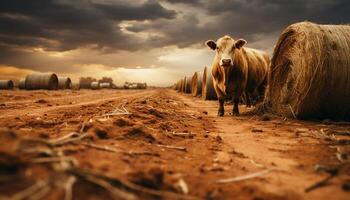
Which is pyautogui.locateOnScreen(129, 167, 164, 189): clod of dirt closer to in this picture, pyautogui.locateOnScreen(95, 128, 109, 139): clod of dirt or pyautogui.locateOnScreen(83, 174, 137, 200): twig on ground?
pyautogui.locateOnScreen(83, 174, 137, 200): twig on ground

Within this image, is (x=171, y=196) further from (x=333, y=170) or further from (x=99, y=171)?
(x=333, y=170)

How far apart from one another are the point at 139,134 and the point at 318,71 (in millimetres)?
3993

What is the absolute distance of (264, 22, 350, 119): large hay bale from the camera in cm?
644

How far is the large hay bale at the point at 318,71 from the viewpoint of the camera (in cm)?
644

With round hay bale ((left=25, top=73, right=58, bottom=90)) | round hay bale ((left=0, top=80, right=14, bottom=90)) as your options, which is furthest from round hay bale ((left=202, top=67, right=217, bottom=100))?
round hay bale ((left=0, top=80, right=14, bottom=90))

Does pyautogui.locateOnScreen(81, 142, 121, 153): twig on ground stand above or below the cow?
below

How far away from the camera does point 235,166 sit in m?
3.28

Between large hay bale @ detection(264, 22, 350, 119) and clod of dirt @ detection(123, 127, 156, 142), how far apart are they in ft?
12.4

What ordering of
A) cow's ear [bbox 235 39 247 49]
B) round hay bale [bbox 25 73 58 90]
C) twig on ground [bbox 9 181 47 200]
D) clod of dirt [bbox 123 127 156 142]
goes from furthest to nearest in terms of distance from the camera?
round hay bale [bbox 25 73 58 90] < cow's ear [bbox 235 39 247 49] < clod of dirt [bbox 123 127 156 142] < twig on ground [bbox 9 181 47 200]

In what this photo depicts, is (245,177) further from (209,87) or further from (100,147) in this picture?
(209,87)

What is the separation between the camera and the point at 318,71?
6.47 metres

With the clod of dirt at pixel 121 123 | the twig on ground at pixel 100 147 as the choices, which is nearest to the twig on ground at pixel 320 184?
the twig on ground at pixel 100 147

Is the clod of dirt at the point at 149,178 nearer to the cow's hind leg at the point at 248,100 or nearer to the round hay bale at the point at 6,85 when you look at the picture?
the cow's hind leg at the point at 248,100

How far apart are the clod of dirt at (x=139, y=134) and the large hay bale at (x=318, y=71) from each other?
3.78 m
